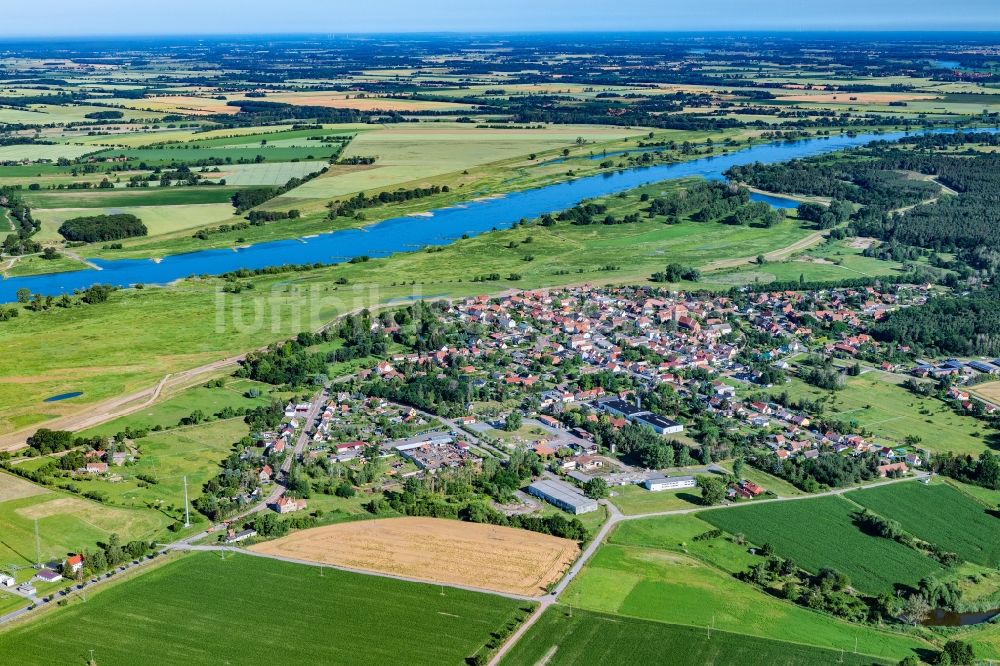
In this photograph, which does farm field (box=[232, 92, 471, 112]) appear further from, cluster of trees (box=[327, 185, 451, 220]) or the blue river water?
cluster of trees (box=[327, 185, 451, 220])

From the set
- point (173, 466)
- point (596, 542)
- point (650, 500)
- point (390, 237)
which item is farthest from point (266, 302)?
point (596, 542)

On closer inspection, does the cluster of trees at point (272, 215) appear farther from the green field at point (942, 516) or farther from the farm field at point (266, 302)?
the green field at point (942, 516)

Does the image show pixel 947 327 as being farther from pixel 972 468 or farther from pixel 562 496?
pixel 562 496

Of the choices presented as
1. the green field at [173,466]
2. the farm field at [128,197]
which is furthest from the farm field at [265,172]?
the green field at [173,466]

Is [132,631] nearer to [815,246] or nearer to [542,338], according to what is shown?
[542,338]

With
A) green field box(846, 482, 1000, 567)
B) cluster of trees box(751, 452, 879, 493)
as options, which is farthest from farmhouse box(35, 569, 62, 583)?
green field box(846, 482, 1000, 567)

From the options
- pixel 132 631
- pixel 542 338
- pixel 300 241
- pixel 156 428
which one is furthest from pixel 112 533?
pixel 300 241
